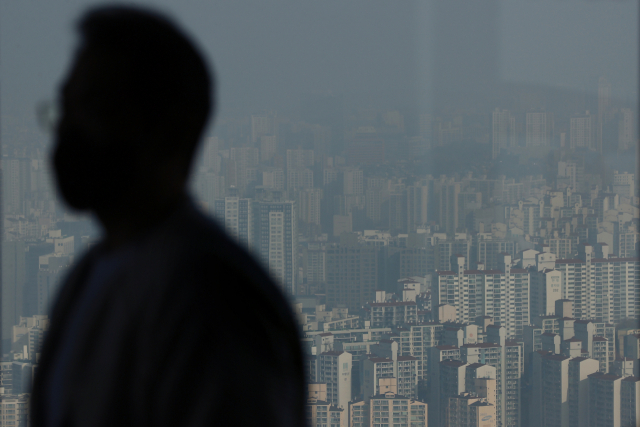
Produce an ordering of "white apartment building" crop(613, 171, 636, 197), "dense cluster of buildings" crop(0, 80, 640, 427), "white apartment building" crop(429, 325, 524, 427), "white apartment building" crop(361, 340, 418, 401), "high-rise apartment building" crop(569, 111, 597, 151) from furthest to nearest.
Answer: "high-rise apartment building" crop(569, 111, 597, 151)
"white apartment building" crop(613, 171, 636, 197)
"white apartment building" crop(429, 325, 524, 427)
"dense cluster of buildings" crop(0, 80, 640, 427)
"white apartment building" crop(361, 340, 418, 401)

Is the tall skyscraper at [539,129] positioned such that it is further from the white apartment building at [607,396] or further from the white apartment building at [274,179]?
the white apartment building at [274,179]

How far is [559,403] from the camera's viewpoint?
16.9 feet

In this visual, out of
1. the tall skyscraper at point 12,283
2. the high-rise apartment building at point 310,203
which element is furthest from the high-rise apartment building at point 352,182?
the tall skyscraper at point 12,283

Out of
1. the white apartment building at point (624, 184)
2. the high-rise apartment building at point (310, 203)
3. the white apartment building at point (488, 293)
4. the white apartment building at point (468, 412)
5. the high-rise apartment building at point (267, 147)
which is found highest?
the high-rise apartment building at point (267, 147)

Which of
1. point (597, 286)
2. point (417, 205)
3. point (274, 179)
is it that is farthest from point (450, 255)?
point (274, 179)

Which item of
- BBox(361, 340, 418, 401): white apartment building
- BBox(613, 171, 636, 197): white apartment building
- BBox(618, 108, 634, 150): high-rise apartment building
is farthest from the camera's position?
BBox(618, 108, 634, 150): high-rise apartment building

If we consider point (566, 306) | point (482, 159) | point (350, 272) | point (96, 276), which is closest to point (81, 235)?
point (350, 272)

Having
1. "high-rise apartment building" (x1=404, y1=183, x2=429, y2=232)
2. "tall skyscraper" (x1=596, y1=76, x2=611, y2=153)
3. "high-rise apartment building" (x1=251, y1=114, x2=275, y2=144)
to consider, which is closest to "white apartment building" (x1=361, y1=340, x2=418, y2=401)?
"high-rise apartment building" (x1=404, y1=183, x2=429, y2=232)

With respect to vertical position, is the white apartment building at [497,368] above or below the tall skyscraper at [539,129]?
below

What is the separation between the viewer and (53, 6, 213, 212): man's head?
1.00 ft

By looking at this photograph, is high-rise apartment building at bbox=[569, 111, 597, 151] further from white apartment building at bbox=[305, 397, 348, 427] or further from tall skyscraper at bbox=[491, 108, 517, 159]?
white apartment building at bbox=[305, 397, 348, 427]

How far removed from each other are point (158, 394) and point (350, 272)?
511 centimetres

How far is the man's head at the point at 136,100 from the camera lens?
306mm

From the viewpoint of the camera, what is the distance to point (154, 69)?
30cm
